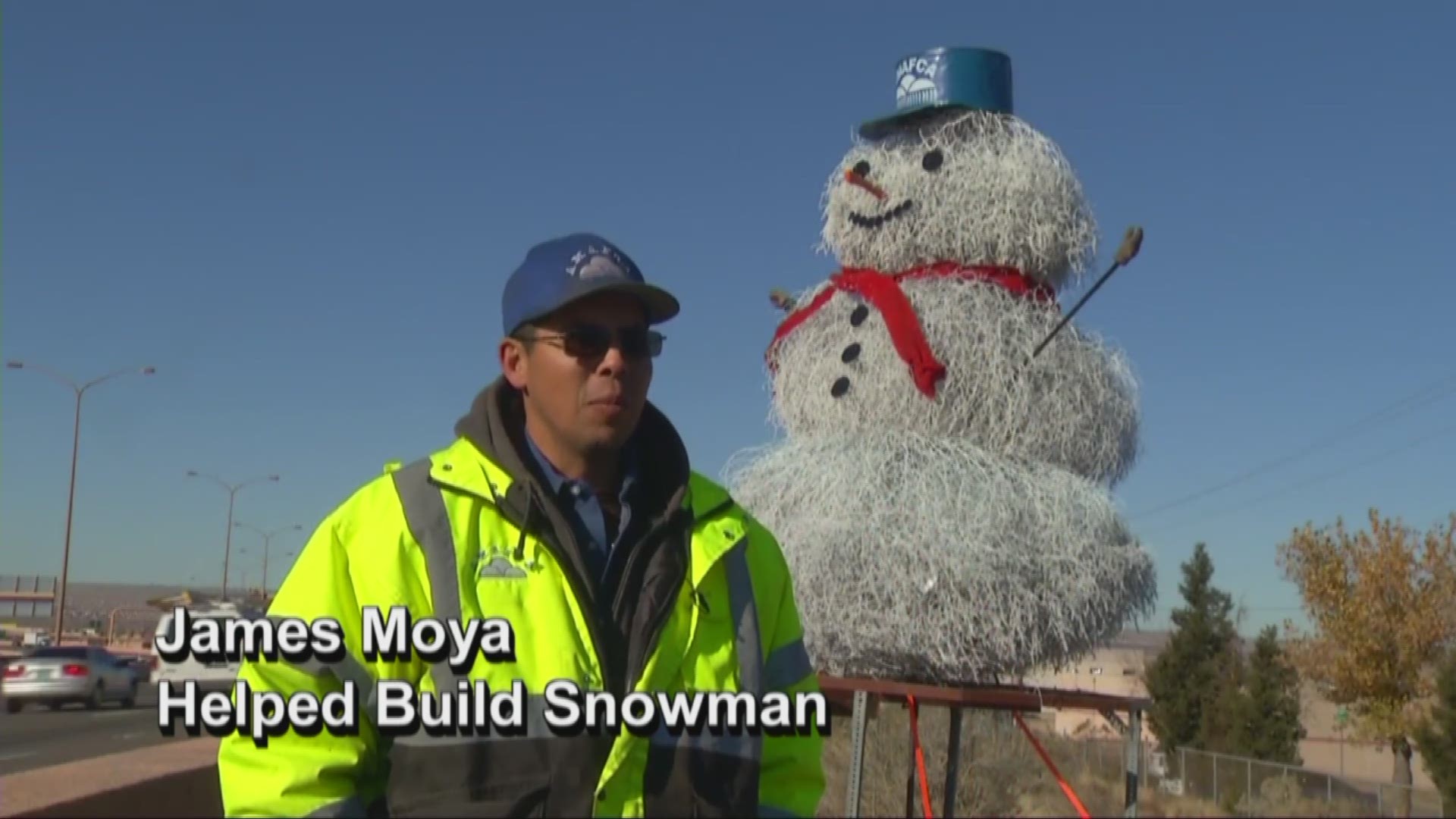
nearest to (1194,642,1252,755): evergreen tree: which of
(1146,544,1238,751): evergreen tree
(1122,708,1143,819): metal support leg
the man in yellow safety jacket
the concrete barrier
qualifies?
(1146,544,1238,751): evergreen tree

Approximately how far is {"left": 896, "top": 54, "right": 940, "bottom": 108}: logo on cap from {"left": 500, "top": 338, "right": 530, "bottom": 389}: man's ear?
6.00m

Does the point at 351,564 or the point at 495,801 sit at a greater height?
the point at 351,564

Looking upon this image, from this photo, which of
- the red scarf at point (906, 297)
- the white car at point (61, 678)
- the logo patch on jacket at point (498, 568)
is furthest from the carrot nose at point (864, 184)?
the white car at point (61, 678)

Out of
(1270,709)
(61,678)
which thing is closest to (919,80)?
(1270,709)

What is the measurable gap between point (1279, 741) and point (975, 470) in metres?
20.7

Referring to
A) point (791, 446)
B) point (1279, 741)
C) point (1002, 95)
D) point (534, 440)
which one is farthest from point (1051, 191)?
point (1279, 741)

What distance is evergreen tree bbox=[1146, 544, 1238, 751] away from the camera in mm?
28469

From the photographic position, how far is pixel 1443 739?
1895 cm

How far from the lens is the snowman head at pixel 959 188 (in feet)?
25.7

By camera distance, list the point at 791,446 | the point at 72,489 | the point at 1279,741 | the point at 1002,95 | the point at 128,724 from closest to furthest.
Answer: the point at 791,446
the point at 1002,95
the point at 128,724
the point at 1279,741
the point at 72,489

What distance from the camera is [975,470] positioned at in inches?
279

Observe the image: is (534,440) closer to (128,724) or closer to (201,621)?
(201,621)

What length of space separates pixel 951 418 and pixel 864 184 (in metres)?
1.53

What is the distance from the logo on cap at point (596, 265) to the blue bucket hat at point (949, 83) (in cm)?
599
